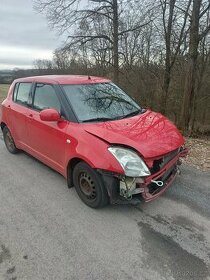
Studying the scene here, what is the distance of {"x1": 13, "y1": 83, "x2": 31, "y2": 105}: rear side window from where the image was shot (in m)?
4.99

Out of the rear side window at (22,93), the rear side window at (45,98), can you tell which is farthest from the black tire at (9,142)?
the rear side window at (45,98)

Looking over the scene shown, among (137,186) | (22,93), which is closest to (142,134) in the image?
(137,186)

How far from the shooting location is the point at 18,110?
511 centimetres

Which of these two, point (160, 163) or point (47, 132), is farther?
point (47, 132)

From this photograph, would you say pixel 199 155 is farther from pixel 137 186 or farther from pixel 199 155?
pixel 137 186

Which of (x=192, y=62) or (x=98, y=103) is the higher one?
(x=192, y=62)

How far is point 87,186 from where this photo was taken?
11.8 feet

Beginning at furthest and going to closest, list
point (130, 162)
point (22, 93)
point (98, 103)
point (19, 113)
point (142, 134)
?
point (22, 93) → point (19, 113) → point (98, 103) → point (142, 134) → point (130, 162)

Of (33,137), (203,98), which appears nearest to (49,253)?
(33,137)

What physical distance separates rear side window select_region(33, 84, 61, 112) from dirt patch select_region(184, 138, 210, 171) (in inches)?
111

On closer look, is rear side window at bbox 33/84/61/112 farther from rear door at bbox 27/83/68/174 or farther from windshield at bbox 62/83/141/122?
windshield at bbox 62/83/141/122

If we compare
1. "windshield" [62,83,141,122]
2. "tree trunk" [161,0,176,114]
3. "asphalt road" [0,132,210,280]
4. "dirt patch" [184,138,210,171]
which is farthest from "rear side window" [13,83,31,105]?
"tree trunk" [161,0,176,114]

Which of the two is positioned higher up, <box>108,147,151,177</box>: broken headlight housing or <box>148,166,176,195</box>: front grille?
<box>108,147,151,177</box>: broken headlight housing

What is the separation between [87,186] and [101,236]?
0.78m
